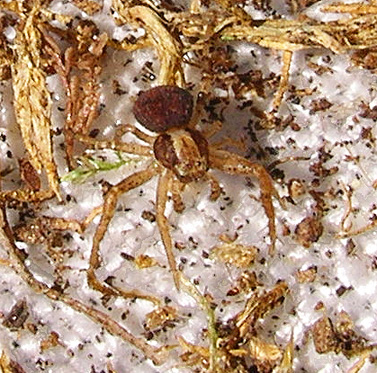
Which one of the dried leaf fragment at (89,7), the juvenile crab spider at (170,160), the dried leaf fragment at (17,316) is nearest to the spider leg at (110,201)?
the juvenile crab spider at (170,160)

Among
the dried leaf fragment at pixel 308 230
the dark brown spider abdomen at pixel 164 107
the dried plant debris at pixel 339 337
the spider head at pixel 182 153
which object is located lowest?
the dried plant debris at pixel 339 337

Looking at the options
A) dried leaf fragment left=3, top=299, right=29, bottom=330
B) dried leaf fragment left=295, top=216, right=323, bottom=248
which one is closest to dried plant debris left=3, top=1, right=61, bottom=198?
dried leaf fragment left=3, top=299, right=29, bottom=330

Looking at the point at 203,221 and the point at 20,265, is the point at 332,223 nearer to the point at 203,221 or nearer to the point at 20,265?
the point at 203,221

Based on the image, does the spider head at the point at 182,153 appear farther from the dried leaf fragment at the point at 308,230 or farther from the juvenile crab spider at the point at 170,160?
the dried leaf fragment at the point at 308,230

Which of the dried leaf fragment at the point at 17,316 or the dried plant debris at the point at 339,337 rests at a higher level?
the dried plant debris at the point at 339,337

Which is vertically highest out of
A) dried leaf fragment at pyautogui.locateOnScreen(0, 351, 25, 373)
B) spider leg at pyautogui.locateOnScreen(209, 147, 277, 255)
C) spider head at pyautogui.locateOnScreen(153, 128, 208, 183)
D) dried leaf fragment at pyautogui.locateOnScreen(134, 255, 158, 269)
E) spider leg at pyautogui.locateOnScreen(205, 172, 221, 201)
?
spider head at pyautogui.locateOnScreen(153, 128, 208, 183)

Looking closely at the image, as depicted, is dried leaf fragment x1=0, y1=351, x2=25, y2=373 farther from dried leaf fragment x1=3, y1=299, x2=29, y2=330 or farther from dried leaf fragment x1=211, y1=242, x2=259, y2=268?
dried leaf fragment x1=211, y1=242, x2=259, y2=268

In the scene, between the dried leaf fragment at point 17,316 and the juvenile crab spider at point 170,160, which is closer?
the juvenile crab spider at point 170,160

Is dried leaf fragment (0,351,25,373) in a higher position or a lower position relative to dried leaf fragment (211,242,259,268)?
lower
